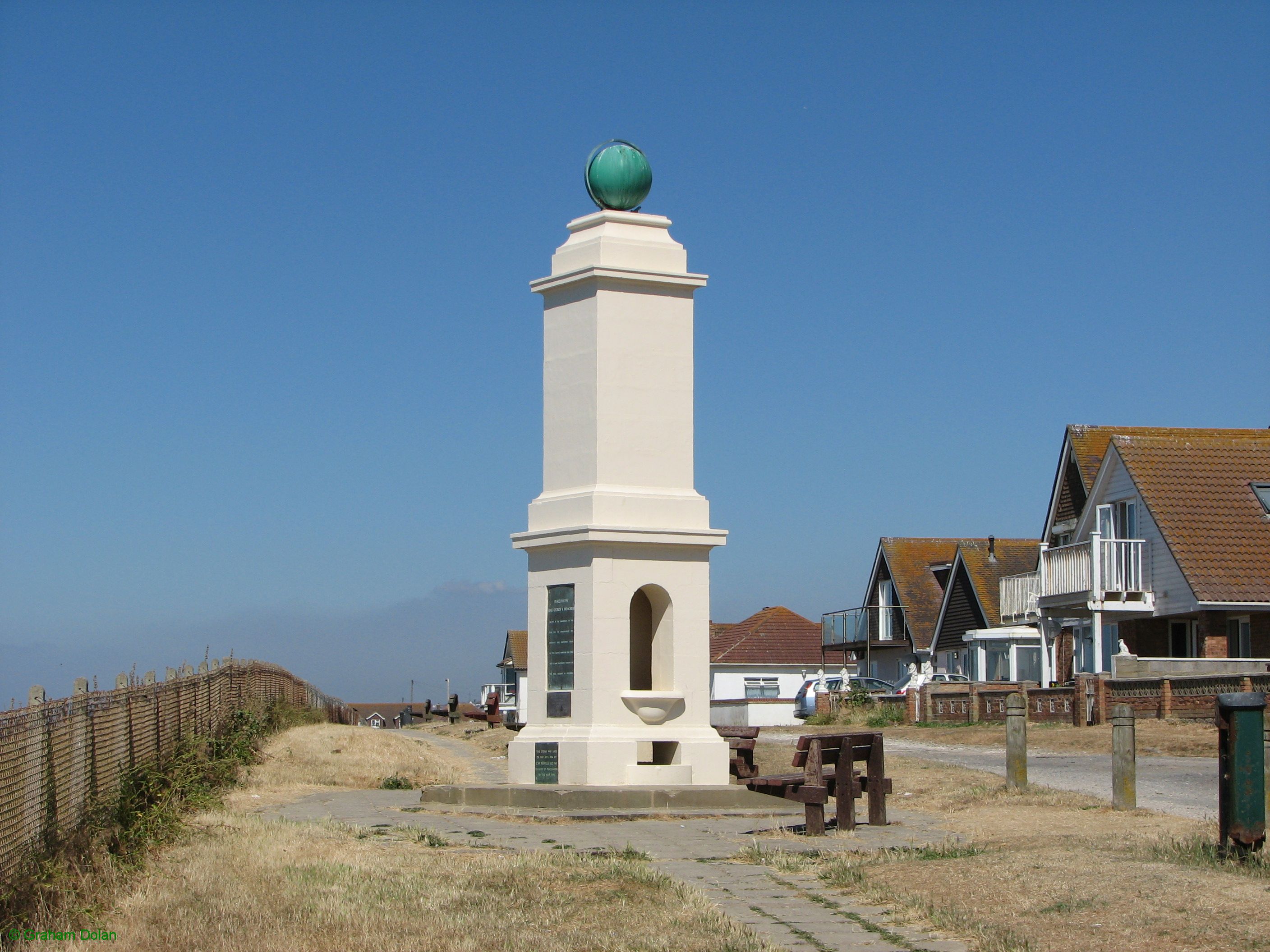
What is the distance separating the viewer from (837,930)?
9195mm

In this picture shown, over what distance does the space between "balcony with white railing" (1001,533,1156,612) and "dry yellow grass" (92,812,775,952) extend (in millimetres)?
24334

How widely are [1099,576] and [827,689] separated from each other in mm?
13144

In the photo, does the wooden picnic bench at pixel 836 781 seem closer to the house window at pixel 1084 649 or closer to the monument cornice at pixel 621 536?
the monument cornice at pixel 621 536

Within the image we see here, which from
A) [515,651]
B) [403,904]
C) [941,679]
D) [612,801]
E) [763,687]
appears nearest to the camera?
[403,904]

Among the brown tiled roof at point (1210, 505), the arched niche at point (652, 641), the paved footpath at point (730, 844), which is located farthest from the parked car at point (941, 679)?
the paved footpath at point (730, 844)

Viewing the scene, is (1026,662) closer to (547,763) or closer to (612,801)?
(547,763)

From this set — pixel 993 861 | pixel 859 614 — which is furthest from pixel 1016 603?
pixel 993 861

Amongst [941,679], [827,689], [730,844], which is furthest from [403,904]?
[827,689]

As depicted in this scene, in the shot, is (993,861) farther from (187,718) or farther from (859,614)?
(859,614)

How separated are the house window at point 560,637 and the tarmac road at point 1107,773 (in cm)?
587

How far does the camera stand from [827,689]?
45.7m

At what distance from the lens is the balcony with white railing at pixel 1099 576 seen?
3391cm

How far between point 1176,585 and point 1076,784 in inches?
600

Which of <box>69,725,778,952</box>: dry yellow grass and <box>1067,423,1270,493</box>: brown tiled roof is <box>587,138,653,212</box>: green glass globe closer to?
<box>69,725,778,952</box>: dry yellow grass
